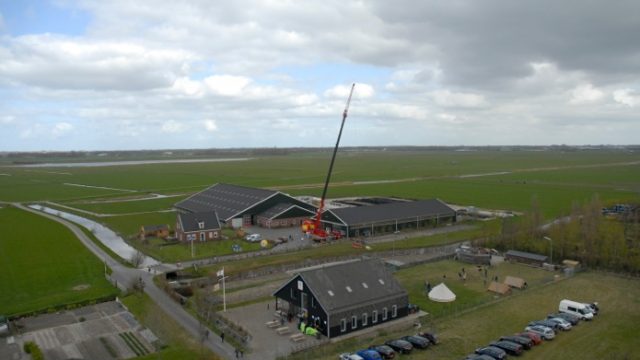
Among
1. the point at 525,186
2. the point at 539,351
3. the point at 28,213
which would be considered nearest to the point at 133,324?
the point at 539,351

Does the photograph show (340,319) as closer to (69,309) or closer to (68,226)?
(69,309)

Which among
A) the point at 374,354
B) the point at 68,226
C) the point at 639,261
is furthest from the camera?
the point at 68,226

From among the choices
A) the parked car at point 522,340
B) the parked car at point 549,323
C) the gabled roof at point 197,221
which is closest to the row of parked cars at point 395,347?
the parked car at point 522,340

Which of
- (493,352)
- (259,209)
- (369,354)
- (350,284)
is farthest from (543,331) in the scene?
(259,209)

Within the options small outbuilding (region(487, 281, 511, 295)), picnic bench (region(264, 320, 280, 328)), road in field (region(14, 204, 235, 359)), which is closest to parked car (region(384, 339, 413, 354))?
picnic bench (region(264, 320, 280, 328))

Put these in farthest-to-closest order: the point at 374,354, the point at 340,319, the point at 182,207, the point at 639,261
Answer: the point at 182,207 < the point at 639,261 < the point at 340,319 < the point at 374,354

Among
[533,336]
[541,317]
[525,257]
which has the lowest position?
[541,317]

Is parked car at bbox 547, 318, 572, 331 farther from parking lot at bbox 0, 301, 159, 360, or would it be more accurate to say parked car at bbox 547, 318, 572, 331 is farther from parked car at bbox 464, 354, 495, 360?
parking lot at bbox 0, 301, 159, 360

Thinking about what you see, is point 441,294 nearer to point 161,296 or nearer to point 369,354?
point 369,354
